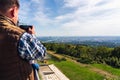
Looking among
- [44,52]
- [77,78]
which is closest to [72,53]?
[77,78]

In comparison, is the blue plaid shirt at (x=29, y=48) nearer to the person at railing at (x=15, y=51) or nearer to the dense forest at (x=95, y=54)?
the person at railing at (x=15, y=51)

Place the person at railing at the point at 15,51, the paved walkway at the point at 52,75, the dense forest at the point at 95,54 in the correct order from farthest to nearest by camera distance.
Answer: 1. the dense forest at the point at 95,54
2. the paved walkway at the point at 52,75
3. the person at railing at the point at 15,51

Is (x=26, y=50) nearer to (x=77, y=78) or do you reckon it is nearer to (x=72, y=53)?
(x=77, y=78)

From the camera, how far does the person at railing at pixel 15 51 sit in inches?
74.2

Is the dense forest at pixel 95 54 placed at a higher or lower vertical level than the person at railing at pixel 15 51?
lower

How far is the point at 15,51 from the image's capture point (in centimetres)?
189

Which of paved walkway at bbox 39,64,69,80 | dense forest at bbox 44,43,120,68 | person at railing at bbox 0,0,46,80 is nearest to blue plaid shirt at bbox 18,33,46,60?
person at railing at bbox 0,0,46,80

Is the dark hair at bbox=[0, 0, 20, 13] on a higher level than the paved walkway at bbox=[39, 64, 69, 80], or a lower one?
higher

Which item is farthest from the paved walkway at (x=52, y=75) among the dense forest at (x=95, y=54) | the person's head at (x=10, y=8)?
the person's head at (x=10, y=8)

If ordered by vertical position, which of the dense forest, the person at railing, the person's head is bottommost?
the dense forest

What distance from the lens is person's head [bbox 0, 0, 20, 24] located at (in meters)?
1.98

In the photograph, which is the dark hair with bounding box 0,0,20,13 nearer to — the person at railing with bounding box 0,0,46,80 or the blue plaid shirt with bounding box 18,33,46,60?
the person at railing with bounding box 0,0,46,80

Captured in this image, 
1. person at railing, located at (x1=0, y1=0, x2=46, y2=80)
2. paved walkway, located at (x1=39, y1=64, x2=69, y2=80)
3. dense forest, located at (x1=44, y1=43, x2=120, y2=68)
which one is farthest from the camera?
dense forest, located at (x1=44, y1=43, x2=120, y2=68)

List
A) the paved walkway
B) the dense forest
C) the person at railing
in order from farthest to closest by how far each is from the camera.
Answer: the dense forest
the paved walkway
the person at railing
